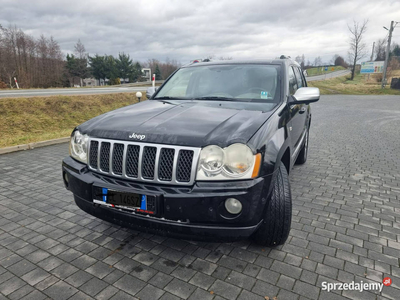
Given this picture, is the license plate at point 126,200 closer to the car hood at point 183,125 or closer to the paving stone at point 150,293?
the car hood at point 183,125

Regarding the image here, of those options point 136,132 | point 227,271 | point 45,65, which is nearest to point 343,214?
point 227,271

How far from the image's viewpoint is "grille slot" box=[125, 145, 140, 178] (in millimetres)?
2303

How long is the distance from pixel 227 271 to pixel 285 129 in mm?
1524

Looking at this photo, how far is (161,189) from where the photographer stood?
218cm

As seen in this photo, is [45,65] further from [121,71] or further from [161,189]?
[161,189]

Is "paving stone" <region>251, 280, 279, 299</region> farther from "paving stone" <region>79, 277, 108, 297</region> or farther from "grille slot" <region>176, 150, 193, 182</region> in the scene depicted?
"paving stone" <region>79, 277, 108, 297</region>

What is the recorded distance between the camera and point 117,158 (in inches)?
94.2

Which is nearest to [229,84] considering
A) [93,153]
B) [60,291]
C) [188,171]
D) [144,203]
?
[188,171]

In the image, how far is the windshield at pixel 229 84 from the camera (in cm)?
333

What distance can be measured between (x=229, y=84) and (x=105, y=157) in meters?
1.84

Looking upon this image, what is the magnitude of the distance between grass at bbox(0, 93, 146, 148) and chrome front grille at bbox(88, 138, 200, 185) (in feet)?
19.7

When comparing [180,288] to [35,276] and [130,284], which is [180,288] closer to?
[130,284]

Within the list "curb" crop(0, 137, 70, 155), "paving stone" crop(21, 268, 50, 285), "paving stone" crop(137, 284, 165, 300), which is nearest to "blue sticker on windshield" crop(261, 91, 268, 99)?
"paving stone" crop(137, 284, 165, 300)

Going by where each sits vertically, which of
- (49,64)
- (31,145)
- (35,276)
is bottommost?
(35,276)
